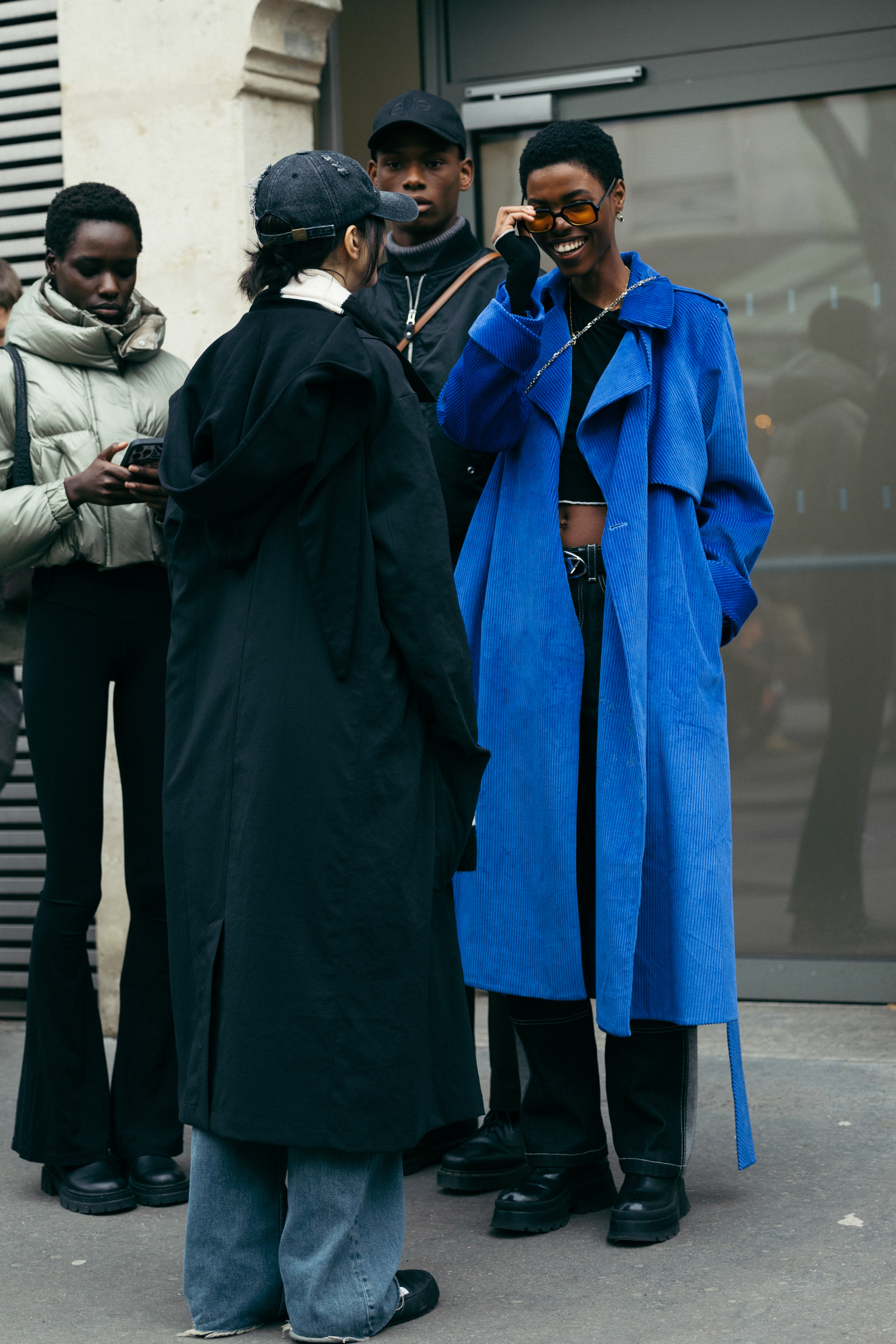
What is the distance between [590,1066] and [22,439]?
1888mm

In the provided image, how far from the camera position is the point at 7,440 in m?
3.77

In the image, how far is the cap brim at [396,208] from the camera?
9.81 ft

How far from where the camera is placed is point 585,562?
138 inches

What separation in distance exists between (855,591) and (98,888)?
254cm

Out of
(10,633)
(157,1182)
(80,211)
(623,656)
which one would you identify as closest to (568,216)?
(623,656)

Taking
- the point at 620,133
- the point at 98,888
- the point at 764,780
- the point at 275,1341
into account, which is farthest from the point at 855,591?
the point at 275,1341

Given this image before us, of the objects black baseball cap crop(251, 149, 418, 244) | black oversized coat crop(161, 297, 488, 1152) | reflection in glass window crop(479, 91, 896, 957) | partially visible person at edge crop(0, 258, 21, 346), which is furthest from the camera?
reflection in glass window crop(479, 91, 896, 957)

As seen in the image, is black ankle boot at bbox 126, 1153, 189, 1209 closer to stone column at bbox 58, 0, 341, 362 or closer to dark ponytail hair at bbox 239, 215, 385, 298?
dark ponytail hair at bbox 239, 215, 385, 298

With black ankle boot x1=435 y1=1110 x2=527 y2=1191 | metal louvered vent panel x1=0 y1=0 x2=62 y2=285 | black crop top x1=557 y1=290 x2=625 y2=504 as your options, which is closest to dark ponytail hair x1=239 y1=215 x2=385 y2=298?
black crop top x1=557 y1=290 x2=625 y2=504

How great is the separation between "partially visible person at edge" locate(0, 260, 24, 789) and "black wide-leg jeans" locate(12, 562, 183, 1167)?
0.12 m

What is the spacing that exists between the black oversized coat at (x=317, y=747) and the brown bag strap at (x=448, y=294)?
0.98 m

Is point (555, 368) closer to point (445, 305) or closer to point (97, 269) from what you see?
point (445, 305)

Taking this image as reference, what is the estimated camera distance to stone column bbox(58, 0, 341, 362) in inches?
199

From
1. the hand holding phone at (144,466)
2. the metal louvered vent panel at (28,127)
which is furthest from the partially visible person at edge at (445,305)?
the metal louvered vent panel at (28,127)
